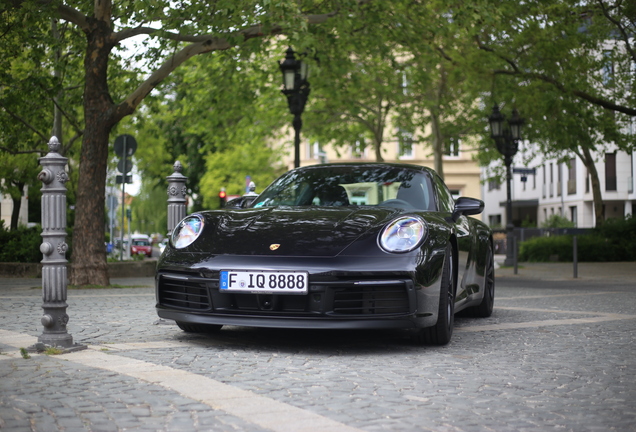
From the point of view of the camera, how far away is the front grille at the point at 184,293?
612 centimetres

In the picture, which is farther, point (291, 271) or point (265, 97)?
point (265, 97)

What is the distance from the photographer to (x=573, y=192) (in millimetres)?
58312

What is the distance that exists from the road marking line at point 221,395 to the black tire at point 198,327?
38.4 inches

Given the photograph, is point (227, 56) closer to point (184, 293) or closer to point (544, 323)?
point (544, 323)

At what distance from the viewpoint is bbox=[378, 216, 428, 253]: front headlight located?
601 centimetres

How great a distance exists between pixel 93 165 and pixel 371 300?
9088 mm

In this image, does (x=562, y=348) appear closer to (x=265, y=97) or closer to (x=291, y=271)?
(x=291, y=271)

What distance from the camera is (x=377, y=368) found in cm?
544

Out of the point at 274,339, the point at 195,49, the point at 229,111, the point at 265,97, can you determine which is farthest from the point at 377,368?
the point at 265,97

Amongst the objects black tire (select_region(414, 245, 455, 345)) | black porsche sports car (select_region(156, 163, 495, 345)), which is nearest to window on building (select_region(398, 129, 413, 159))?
black porsche sports car (select_region(156, 163, 495, 345))

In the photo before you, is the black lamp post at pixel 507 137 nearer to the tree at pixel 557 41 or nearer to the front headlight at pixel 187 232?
the tree at pixel 557 41

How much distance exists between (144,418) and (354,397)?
3.53ft

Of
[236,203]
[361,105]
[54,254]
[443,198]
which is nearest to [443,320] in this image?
[443,198]

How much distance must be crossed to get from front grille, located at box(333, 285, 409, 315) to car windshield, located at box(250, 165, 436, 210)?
4.31ft
